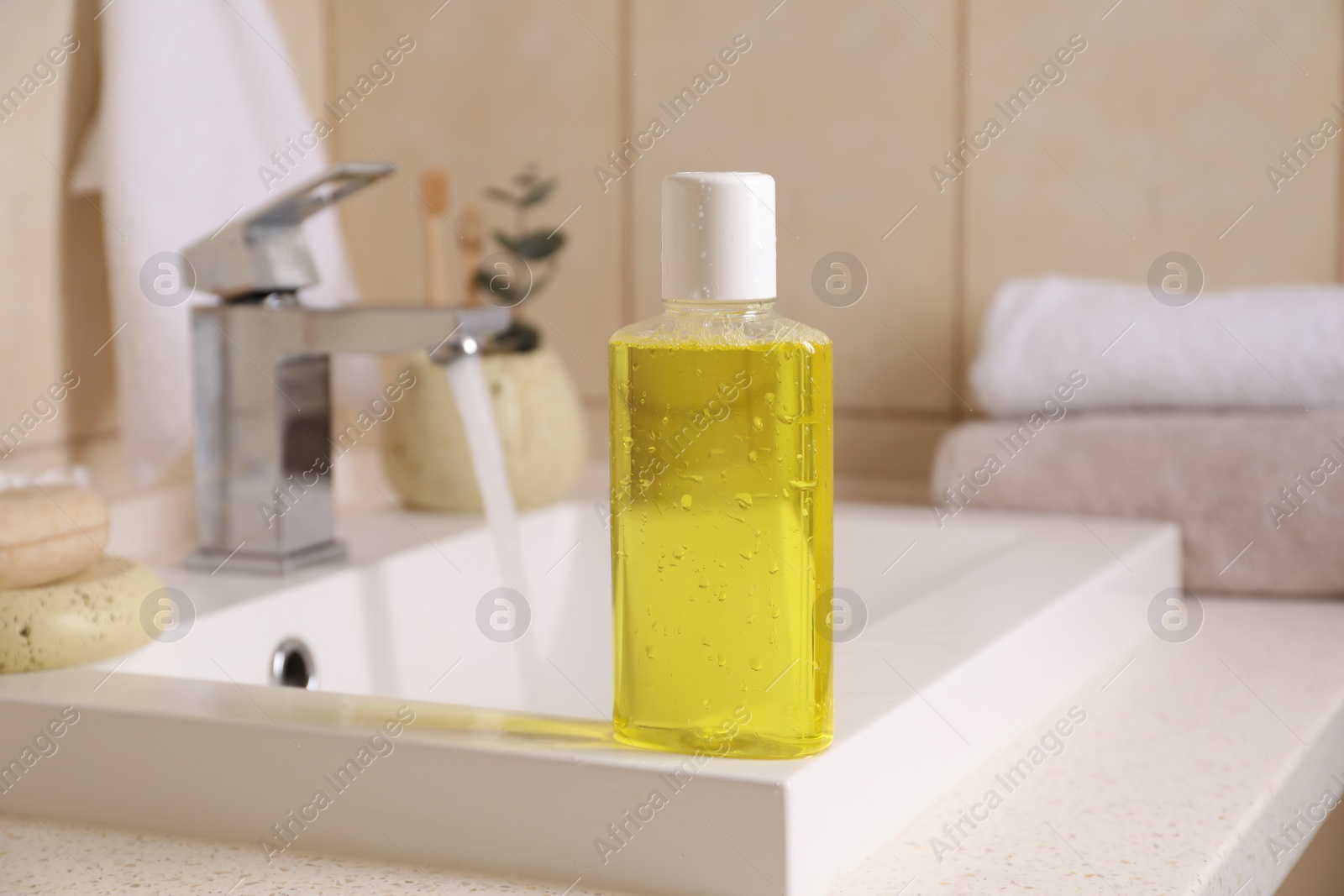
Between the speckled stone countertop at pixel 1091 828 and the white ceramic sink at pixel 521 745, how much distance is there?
12 mm

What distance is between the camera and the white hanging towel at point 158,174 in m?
0.86

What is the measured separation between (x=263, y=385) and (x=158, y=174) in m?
0.18

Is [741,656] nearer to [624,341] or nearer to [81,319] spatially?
[624,341]

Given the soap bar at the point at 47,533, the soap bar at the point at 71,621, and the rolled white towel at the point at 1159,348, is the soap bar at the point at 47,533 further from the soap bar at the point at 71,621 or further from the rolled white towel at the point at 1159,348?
the rolled white towel at the point at 1159,348

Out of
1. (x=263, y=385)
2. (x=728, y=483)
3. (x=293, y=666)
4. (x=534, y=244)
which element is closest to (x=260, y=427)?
(x=263, y=385)

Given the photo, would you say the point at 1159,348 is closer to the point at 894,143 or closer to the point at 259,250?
the point at 894,143

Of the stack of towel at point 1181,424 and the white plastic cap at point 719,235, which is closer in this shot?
the white plastic cap at point 719,235

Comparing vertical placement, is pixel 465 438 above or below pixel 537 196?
below

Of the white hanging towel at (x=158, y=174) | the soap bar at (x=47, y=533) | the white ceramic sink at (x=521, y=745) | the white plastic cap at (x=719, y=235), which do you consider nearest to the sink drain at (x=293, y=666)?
the white ceramic sink at (x=521, y=745)

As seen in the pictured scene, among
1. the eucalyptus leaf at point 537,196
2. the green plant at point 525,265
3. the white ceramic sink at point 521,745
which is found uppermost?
the eucalyptus leaf at point 537,196

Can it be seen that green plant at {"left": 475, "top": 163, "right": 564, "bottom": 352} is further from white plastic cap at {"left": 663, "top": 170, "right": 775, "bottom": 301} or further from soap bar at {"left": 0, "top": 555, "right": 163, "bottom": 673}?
white plastic cap at {"left": 663, "top": 170, "right": 775, "bottom": 301}

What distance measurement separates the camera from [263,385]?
0.78 meters

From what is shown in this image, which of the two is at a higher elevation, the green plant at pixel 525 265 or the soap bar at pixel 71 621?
the green plant at pixel 525 265

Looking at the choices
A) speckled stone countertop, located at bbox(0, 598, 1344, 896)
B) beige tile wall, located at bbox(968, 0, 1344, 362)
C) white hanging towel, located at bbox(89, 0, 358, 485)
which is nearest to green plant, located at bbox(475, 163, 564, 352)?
white hanging towel, located at bbox(89, 0, 358, 485)
